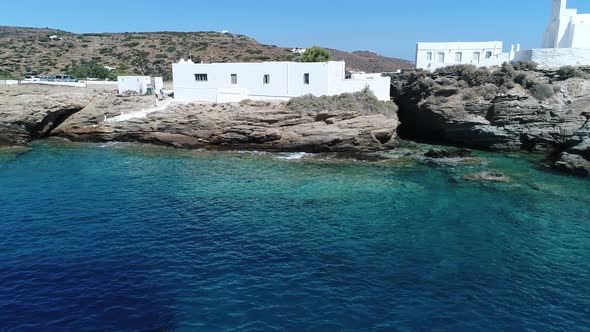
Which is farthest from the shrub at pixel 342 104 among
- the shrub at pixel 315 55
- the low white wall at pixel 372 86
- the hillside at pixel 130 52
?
the hillside at pixel 130 52

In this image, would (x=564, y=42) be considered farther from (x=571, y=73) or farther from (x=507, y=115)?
(x=507, y=115)

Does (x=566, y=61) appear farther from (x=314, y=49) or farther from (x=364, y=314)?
(x=364, y=314)

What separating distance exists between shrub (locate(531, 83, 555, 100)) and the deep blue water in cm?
964

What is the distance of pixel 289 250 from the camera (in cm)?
1923

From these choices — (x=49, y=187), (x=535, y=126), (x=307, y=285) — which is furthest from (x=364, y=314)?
(x=535, y=126)

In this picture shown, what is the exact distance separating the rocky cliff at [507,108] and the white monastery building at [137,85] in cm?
2845

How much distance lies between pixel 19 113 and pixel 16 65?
4597 centimetres

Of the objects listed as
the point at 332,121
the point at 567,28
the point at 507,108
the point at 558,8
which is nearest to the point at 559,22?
the point at 567,28

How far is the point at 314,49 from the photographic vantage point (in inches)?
2063

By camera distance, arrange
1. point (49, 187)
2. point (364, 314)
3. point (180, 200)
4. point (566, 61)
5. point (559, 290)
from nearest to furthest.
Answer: point (364, 314) < point (559, 290) < point (180, 200) < point (49, 187) < point (566, 61)

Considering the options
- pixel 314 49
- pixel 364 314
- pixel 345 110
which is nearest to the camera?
pixel 364 314

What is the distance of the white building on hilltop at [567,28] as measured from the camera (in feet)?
140

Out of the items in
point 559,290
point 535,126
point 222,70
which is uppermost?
point 222,70

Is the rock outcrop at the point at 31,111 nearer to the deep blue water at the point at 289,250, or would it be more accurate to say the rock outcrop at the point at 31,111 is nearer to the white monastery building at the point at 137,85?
the white monastery building at the point at 137,85
